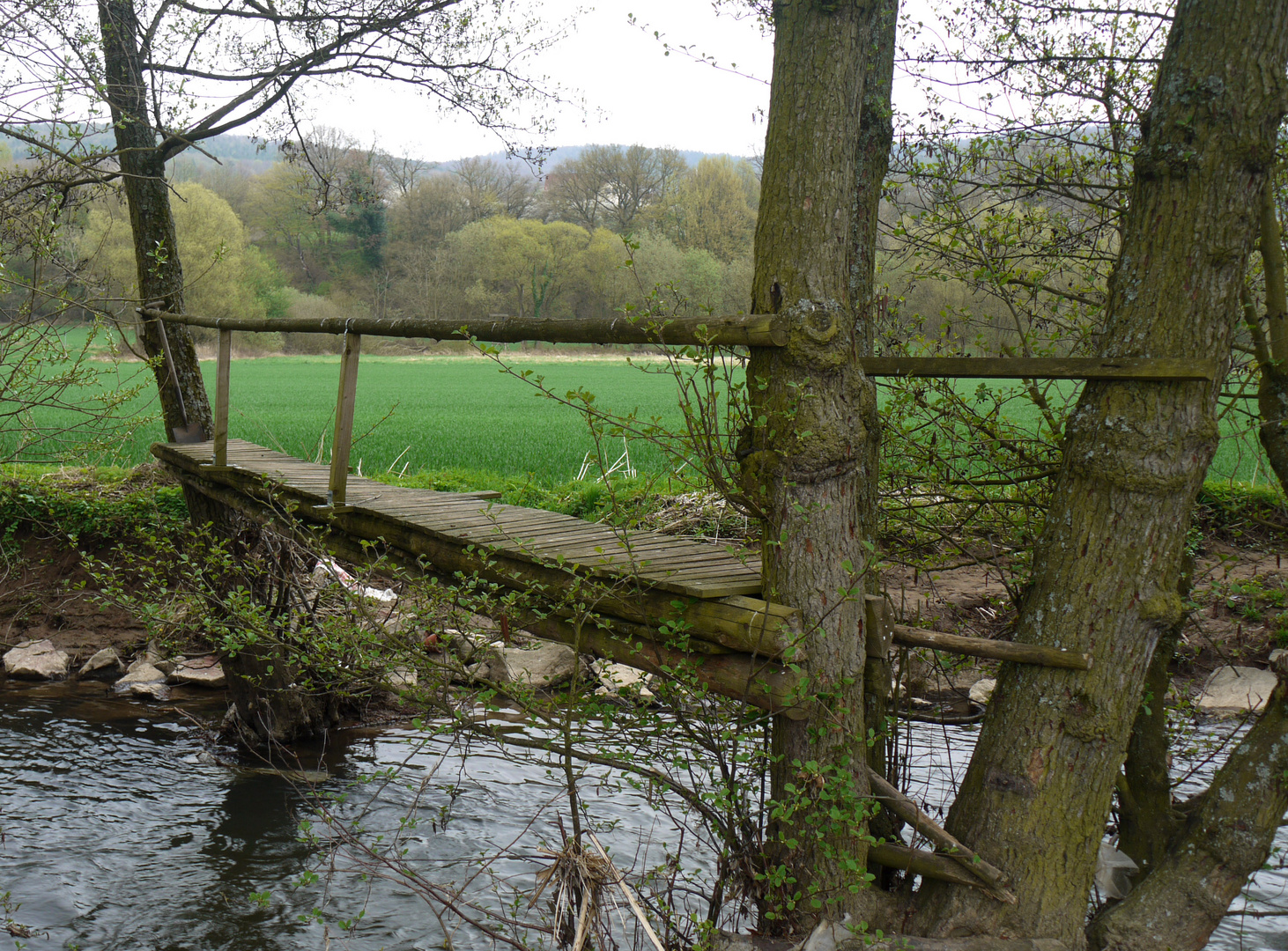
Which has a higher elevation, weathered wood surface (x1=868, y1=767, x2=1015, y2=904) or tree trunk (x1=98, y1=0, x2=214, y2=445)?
tree trunk (x1=98, y1=0, x2=214, y2=445)

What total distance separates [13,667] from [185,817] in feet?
11.3

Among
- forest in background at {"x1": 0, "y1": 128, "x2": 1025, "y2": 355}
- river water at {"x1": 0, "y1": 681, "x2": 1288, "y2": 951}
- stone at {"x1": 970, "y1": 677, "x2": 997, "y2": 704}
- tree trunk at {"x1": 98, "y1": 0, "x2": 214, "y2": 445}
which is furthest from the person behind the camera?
forest in background at {"x1": 0, "y1": 128, "x2": 1025, "y2": 355}

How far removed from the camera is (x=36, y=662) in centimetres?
801

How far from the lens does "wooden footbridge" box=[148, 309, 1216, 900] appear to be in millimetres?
3039

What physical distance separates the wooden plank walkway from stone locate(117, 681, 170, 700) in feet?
6.65

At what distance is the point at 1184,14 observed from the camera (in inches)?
117

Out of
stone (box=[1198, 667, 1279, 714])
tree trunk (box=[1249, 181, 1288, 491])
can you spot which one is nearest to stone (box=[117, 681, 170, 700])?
tree trunk (box=[1249, 181, 1288, 491])

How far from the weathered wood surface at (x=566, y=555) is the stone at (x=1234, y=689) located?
16.4 ft

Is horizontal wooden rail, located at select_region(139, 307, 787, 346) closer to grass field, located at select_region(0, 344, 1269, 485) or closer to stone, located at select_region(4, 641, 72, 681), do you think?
grass field, located at select_region(0, 344, 1269, 485)

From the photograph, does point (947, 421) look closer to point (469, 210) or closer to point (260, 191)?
point (469, 210)

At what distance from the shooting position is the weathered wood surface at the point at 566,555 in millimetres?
3178

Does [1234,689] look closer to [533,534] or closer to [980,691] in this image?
[980,691]

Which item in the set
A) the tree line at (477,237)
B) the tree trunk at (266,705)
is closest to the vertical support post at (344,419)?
the tree trunk at (266,705)

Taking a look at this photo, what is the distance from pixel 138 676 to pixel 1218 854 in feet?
25.4
